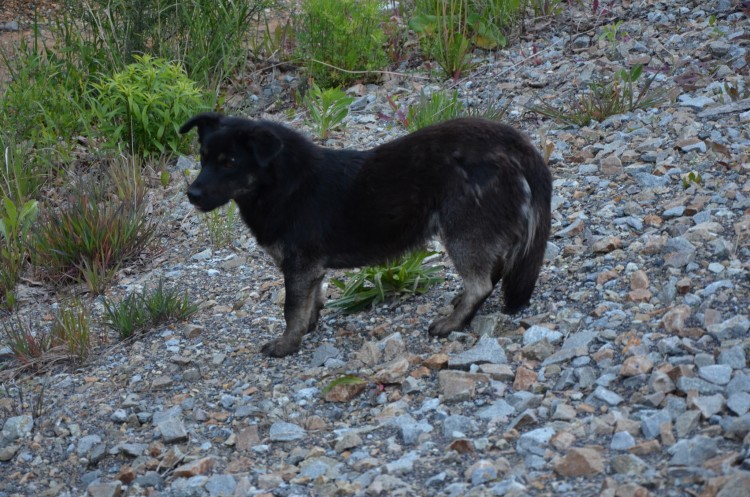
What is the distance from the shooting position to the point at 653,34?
27.9ft

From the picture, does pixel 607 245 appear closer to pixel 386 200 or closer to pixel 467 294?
pixel 467 294

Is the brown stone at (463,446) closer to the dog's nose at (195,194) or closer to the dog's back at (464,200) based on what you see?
the dog's back at (464,200)

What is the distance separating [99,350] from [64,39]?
15.8ft

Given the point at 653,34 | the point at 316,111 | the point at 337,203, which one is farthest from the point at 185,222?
the point at 653,34

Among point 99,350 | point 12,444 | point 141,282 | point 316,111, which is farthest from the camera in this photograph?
point 316,111

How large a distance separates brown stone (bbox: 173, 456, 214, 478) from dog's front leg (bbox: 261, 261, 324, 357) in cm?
117

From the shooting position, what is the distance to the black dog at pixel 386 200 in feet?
16.6

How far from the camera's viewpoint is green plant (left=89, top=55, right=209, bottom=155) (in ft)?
26.4

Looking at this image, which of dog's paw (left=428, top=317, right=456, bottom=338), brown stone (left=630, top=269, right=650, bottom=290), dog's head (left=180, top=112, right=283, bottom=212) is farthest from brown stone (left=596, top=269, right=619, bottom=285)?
dog's head (left=180, top=112, right=283, bottom=212)

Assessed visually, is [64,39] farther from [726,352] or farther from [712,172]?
[726,352]

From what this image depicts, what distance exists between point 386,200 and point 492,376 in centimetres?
126

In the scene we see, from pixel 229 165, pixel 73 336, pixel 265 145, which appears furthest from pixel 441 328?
pixel 73 336

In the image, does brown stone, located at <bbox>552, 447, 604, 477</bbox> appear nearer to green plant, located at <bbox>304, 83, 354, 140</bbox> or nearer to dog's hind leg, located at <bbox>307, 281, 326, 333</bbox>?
dog's hind leg, located at <bbox>307, 281, 326, 333</bbox>

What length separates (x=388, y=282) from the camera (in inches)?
229
